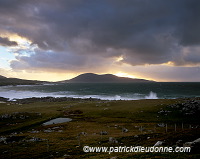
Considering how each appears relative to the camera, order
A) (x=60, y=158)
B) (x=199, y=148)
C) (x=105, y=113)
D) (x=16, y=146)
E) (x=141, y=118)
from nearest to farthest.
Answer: (x=199, y=148) → (x=60, y=158) → (x=16, y=146) → (x=141, y=118) → (x=105, y=113)

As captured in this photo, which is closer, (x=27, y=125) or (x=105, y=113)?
(x=27, y=125)

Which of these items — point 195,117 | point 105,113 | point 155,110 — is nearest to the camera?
point 195,117

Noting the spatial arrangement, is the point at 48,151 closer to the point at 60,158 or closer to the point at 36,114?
the point at 60,158

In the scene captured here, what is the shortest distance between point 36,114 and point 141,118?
55.2 metres

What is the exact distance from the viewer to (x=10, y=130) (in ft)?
180

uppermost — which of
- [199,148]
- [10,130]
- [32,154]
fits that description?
[199,148]

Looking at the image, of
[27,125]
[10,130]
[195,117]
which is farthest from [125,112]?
[10,130]

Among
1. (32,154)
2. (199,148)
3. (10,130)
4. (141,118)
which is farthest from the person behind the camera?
(141,118)

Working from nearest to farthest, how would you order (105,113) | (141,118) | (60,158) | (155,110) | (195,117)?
(60,158) → (195,117) → (141,118) → (155,110) → (105,113)

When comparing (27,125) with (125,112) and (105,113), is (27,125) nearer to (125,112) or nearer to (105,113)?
(105,113)

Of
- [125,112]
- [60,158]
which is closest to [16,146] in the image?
[60,158]

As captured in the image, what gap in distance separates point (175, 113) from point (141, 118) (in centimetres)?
1600

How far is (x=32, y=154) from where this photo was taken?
1106 inches

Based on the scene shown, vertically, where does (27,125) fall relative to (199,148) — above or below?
below
